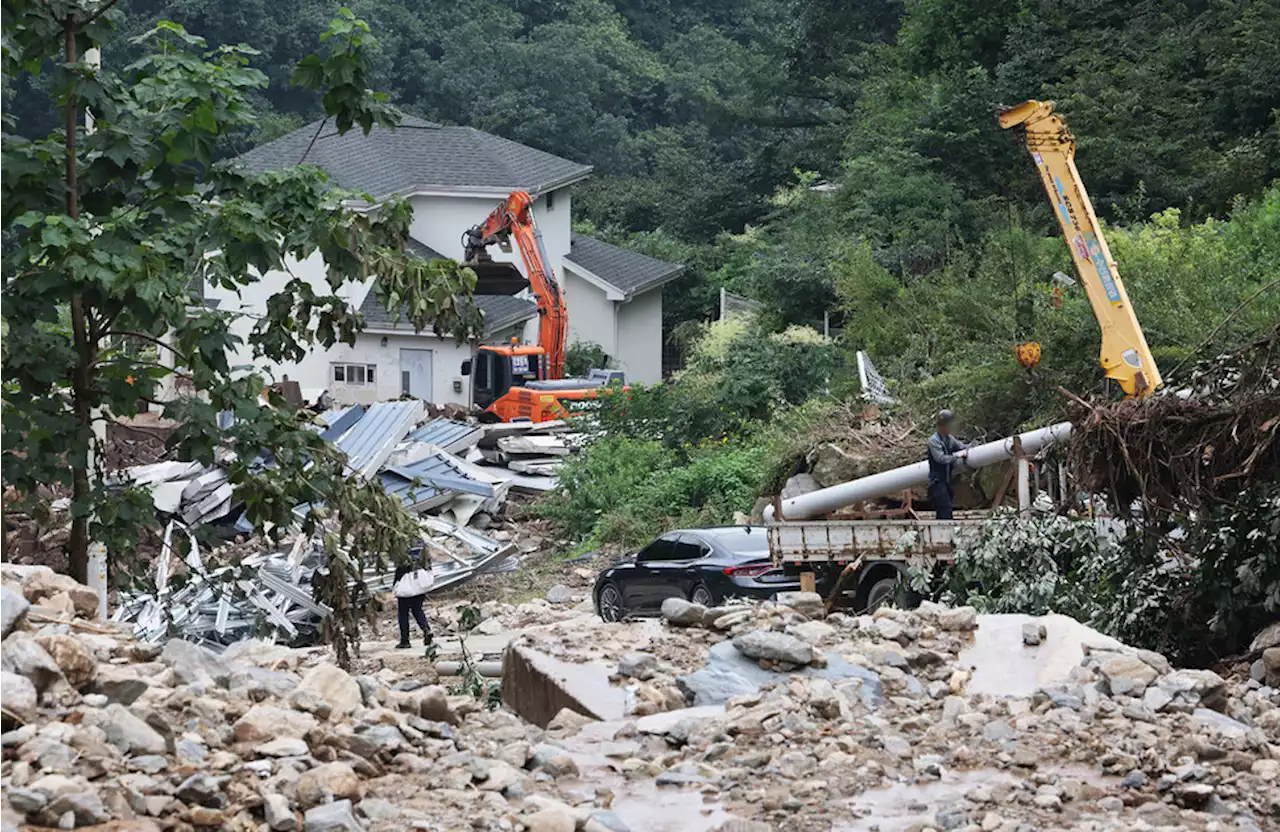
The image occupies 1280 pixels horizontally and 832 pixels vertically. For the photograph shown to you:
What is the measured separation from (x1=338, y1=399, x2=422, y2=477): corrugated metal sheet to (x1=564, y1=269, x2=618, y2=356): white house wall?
1791 cm

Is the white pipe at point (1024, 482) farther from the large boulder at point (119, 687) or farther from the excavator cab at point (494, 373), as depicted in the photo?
the excavator cab at point (494, 373)

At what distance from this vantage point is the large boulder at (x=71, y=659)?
702cm

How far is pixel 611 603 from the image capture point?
19094 mm

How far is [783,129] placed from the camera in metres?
54.9

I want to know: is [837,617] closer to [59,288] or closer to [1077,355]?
[59,288]

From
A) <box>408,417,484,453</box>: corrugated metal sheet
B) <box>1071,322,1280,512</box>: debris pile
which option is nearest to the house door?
<box>408,417,484,453</box>: corrugated metal sheet

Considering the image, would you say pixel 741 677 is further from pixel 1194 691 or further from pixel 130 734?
pixel 130 734

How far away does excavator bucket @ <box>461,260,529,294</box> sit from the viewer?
33.0m

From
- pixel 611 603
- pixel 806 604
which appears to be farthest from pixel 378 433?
pixel 806 604

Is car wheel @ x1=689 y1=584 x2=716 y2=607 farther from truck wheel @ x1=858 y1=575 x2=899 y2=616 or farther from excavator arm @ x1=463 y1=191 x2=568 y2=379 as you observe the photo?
excavator arm @ x1=463 y1=191 x2=568 y2=379

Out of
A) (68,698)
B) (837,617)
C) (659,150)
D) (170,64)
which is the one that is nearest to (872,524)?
(837,617)

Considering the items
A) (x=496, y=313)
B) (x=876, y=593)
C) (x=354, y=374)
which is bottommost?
(x=876, y=593)

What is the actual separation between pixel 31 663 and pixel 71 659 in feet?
0.90

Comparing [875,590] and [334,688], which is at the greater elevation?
[334,688]
